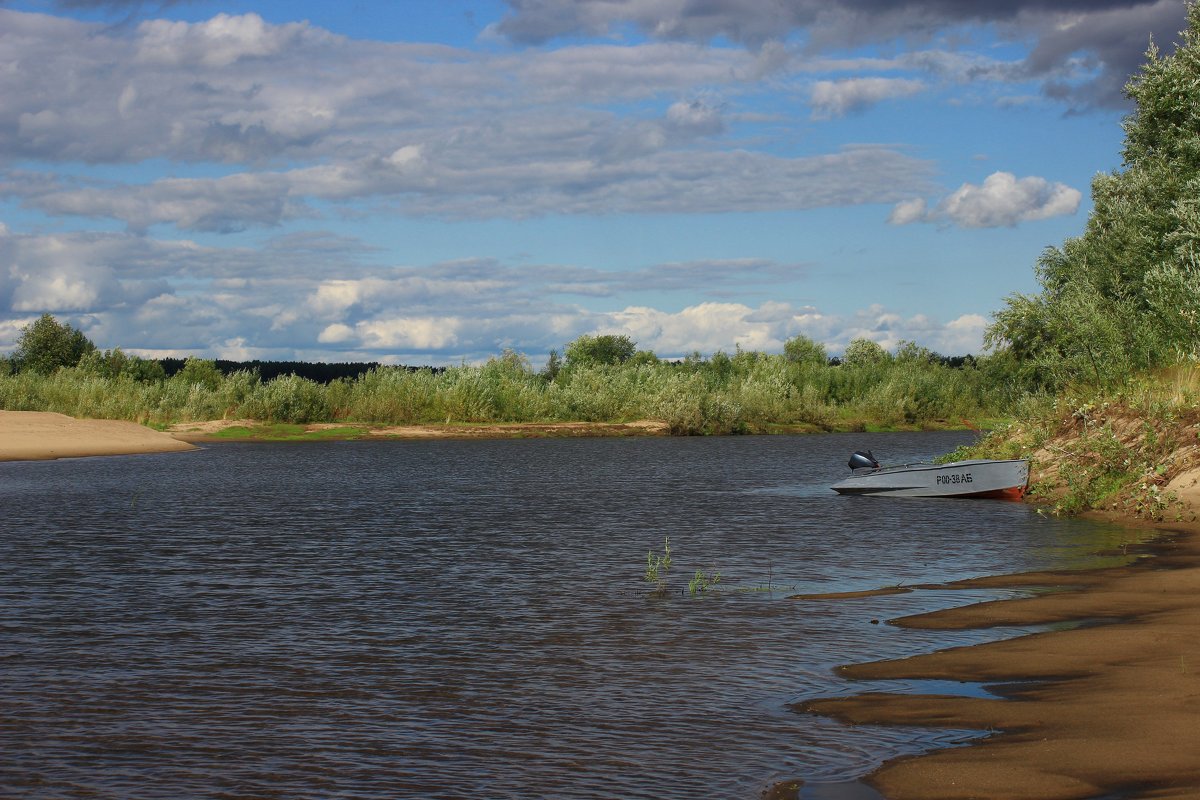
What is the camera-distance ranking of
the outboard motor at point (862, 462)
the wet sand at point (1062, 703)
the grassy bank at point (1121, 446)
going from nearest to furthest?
the wet sand at point (1062, 703)
the grassy bank at point (1121, 446)
the outboard motor at point (862, 462)

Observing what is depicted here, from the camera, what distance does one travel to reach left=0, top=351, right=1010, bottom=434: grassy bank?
9044cm

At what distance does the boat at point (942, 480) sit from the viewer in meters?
35.2

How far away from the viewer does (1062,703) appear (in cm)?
1107

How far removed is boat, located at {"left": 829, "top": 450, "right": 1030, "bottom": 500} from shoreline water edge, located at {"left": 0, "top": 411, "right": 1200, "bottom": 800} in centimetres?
1506

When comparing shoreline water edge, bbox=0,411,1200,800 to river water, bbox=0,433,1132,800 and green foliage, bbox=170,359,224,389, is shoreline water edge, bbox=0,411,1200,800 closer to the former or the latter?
river water, bbox=0,433,1132,800

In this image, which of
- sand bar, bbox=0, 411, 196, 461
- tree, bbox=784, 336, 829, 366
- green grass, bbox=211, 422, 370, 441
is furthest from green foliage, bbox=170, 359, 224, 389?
tree, bbox=784, 336, 829, 366

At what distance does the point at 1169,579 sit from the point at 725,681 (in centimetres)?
944

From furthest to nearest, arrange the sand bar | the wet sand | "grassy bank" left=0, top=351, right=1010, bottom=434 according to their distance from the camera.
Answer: "grassy bank" left=0, top=351, right=1010, bottom=434 → the sand bar → the wet sand

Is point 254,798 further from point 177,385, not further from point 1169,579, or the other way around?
point 177,385

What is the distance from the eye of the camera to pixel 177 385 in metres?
95.3

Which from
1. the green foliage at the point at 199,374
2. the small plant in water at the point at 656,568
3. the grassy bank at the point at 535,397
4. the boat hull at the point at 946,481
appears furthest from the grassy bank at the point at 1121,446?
the green foliage at the point at 199,374

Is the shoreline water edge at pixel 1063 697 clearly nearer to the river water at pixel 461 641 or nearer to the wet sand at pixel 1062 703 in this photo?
the wet sand at pixel 1062 703

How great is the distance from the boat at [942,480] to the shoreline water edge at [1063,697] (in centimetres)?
1506

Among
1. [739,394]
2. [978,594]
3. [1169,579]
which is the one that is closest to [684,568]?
[978,594]
